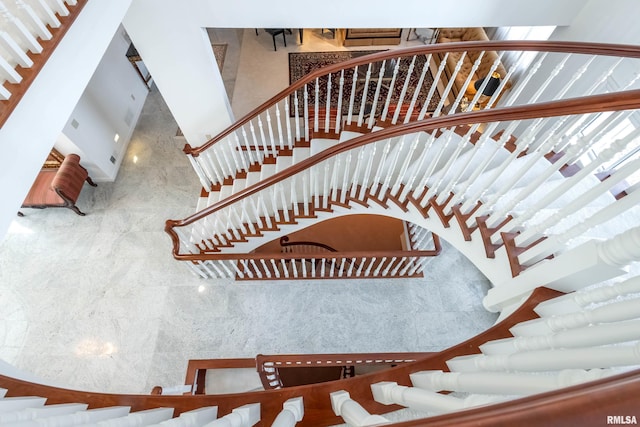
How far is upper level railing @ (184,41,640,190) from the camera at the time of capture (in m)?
2.21

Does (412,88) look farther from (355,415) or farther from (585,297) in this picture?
(355,415)

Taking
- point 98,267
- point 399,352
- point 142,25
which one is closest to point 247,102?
point 142,25

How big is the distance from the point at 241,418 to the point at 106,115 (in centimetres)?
470

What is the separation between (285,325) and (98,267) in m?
2.25

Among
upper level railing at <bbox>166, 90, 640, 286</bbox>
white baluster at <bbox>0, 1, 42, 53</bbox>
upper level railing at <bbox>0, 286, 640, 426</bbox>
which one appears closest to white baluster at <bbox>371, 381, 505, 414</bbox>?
upper level railing at <bbox>0, 286, 640, 426</bbox>

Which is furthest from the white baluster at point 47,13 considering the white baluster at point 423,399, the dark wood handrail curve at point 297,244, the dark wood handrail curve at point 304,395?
the dark wood handrail curve at point 297,244

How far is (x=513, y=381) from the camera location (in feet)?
3.09

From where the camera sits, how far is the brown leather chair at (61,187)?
3914mm

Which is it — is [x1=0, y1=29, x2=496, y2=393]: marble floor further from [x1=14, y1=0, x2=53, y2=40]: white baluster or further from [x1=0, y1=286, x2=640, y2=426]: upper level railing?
[x1=14, y1=0, x2=53, y2=40]: white baluster

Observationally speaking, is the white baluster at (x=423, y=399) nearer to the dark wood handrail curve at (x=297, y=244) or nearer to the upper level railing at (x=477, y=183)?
the upper level railing at (x=477, y=183)

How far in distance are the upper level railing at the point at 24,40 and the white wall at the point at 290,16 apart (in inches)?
55.5

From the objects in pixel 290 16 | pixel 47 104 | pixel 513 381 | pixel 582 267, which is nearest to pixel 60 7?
pixel 47 104

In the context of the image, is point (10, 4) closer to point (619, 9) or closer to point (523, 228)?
point (523, 228)

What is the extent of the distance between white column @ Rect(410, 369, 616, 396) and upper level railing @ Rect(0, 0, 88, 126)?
2.18 m
